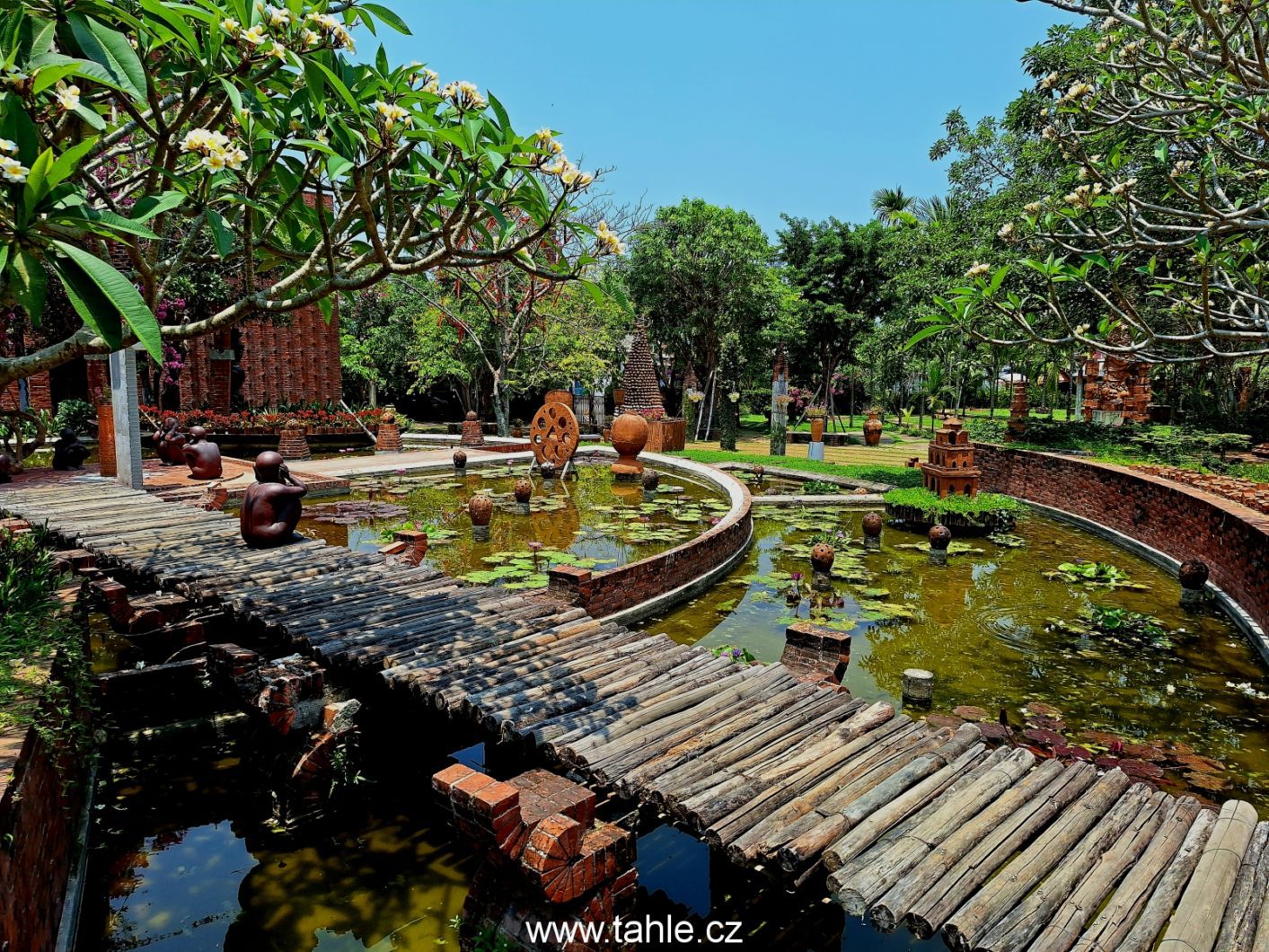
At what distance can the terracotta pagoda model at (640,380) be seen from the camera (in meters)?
24.3

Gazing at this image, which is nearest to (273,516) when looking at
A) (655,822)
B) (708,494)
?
(655,822)

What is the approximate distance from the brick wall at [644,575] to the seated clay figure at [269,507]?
2539mm

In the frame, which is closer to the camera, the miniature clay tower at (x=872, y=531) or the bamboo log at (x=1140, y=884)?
the bamboo log at (x=1140, y=884)

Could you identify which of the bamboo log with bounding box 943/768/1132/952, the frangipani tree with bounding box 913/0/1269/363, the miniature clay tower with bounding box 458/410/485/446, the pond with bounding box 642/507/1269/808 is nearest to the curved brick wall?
the pond with bounding box 642/507/1269/808

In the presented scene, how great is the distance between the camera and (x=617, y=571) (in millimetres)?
7926

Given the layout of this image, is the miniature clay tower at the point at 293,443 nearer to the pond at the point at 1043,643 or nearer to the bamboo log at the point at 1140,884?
the pond at the point at 1043,643

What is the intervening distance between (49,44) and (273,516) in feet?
15.6

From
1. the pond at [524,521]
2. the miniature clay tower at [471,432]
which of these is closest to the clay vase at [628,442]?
the pond at [524,521]

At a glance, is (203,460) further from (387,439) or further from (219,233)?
(219,233)

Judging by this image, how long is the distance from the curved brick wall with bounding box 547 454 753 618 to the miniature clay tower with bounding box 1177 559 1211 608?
5.45 m

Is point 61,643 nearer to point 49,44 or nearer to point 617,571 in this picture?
point 49,44

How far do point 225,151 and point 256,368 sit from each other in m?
22.4

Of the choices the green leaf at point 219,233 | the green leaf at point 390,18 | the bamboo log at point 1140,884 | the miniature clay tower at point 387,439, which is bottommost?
the bamboo log at point 1140,884

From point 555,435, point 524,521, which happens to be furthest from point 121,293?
point 555,435
